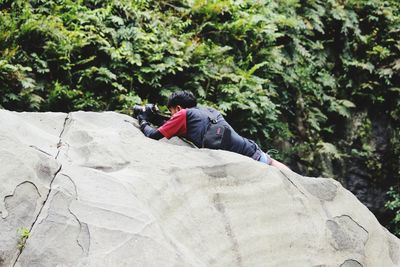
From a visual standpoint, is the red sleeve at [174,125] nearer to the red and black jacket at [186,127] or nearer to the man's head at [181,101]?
the red and black jacket at [186,127]

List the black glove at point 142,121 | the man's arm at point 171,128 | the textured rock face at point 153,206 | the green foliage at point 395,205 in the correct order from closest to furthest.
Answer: the textured rock face at point 153,206, the man's arm at point 171,128, the black glove at point 142,121, the green foliage at point 395,205

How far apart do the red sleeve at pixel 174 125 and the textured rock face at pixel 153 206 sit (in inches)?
7.6

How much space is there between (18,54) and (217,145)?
→ 12.6 ft

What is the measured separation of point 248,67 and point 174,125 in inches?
192

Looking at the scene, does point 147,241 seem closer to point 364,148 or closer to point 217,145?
point 217,145

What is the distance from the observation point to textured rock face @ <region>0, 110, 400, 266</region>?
4043 millimetres

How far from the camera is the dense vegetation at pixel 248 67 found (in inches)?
329

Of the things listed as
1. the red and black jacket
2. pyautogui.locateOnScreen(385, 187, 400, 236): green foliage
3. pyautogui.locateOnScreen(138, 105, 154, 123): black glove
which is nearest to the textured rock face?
the red and black jacket

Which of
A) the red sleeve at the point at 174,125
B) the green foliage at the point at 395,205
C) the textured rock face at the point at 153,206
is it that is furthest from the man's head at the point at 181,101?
the green foliage at the point at 395,205

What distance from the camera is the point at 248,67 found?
1067 cm

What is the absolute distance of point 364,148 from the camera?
475 inches

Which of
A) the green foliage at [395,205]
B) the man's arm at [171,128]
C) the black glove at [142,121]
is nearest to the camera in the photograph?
the man's arm at [171,128]

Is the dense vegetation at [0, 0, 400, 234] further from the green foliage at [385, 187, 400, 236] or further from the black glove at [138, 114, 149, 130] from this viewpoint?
the black glove at [138, 114, 149, 130]

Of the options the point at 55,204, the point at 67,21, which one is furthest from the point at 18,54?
the point at 55,204
